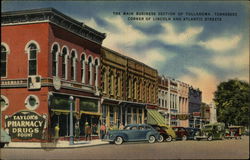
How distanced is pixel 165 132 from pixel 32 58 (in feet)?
27.5

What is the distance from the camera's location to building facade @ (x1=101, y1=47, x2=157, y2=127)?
868 inches

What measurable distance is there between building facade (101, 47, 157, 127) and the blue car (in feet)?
1.47

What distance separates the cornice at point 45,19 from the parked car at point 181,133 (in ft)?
19.3

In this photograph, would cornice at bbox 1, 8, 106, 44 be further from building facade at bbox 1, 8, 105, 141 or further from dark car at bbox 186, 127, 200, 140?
dark car at bbox 186, 127, 200, 140

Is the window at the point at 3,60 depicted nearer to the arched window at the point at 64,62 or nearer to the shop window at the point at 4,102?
the shop window at the point at 4,102

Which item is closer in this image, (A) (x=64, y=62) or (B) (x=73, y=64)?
(A) (x=64, y=62)

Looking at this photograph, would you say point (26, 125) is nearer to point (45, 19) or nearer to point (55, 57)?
point (55, 57)

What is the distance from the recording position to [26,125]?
19922mm

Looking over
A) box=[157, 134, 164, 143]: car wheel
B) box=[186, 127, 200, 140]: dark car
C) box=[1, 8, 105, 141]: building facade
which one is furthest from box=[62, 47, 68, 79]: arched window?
box=[157, 134, 164, 143]: car wheel

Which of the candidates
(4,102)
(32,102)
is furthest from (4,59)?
(32,102)

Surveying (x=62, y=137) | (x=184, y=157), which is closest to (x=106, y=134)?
(x=62, y=137)

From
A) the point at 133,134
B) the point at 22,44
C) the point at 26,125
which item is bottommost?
the point at 133,134

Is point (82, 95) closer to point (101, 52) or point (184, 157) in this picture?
point (101, 52)

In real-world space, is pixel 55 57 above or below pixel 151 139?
above
